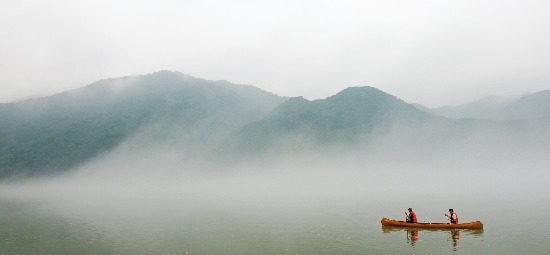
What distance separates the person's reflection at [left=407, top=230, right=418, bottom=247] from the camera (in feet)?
153

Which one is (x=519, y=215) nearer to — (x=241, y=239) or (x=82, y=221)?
(x=241, y=239)

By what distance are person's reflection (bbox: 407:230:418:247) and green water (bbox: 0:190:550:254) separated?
4.3 inches

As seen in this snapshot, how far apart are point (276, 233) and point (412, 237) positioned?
17.6 metres

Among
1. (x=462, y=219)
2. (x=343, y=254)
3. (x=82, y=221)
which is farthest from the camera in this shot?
(x=82, y=221)

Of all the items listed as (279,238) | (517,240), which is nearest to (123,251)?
(279,238)

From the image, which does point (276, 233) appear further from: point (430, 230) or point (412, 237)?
point (430, 230)

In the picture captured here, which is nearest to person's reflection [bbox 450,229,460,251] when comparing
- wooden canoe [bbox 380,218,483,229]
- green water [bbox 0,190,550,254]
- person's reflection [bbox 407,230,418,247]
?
green water [bbox 0,190,550,254]

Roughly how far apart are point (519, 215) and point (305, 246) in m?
42.8

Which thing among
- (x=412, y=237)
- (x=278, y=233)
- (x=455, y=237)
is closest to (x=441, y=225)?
(x=455, y=237)

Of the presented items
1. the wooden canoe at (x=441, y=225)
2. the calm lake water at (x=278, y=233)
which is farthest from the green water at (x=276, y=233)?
the wooden canoe at (x=441, y=225)

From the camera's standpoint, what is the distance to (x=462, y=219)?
67.4 meters

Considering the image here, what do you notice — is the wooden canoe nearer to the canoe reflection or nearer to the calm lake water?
the canoe reflection

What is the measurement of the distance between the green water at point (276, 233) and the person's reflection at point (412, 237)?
0.11 meters

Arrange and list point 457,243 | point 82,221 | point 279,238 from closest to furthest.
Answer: point 457,243 → point 279,238 → point 82,221
